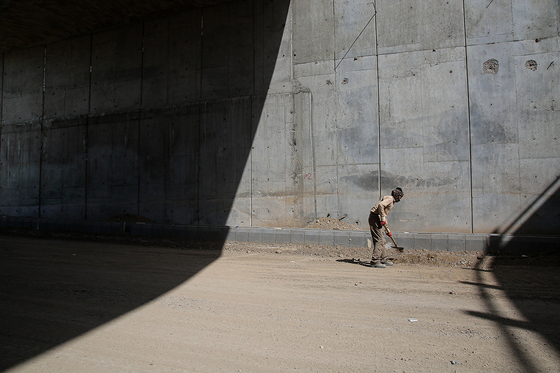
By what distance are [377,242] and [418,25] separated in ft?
21.6

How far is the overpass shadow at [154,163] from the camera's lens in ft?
27.5

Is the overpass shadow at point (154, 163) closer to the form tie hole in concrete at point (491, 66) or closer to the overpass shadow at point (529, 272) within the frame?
the overpass shadow at point (529, 272)

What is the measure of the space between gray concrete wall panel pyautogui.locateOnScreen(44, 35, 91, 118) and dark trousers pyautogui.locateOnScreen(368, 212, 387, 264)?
1214cm

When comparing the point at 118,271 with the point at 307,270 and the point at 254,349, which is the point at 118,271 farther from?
the point at 254,349

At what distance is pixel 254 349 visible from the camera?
336cm

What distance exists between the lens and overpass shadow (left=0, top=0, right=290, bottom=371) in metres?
8.37

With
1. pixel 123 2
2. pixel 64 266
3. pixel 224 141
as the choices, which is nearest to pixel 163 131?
pixel 224 141

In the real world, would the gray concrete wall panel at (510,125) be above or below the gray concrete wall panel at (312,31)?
below

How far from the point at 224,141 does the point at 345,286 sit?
24.1 ft

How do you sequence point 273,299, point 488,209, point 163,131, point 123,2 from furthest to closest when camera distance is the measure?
point 163,131 < point 123,2 < point 488,209 < point 273,299

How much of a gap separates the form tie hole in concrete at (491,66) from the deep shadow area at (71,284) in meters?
8.92

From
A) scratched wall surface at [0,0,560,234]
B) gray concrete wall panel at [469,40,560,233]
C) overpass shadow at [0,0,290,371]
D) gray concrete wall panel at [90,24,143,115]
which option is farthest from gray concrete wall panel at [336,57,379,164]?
gray concrete wall panel at [90,24,143,115]

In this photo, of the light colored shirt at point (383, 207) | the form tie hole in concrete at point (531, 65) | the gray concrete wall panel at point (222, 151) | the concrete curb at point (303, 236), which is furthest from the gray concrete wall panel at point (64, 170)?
the form tie hole in concrete at point (531, 65)

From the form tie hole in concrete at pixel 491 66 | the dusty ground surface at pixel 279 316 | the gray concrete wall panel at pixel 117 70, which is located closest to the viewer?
the dusty ground surface at pixel 279 316
